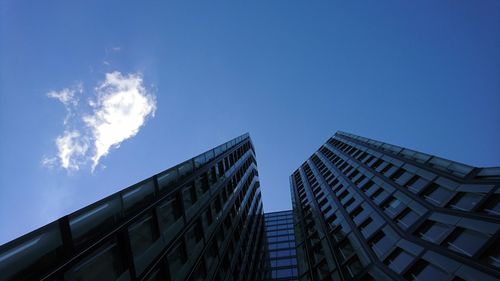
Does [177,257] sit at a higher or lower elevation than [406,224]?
higher

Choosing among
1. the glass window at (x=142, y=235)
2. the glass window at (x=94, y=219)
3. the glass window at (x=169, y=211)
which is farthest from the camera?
the glass window at (x=169, y=211)

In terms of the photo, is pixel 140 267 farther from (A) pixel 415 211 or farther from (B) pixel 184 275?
(A) pixel 415 211

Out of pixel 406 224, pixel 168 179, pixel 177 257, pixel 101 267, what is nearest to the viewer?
pixel 101 267

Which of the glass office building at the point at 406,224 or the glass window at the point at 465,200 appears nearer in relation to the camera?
the glass office building at the point at 406,224

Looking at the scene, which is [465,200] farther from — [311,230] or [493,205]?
[311,230]

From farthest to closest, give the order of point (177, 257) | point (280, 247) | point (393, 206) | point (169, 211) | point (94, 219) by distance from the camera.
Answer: point (280, 247), point (393, 206), point (169, 211), point (177, 257), point (94, 219)

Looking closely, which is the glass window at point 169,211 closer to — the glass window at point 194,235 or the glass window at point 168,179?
the glass window at point 168,179

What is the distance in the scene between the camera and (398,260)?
16.0 meters

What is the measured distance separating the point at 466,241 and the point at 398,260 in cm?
373

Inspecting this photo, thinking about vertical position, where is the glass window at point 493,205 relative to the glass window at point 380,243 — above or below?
above

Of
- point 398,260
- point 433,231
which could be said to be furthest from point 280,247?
point 433,231

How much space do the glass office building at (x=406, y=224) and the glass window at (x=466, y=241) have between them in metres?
0.05

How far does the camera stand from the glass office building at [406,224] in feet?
43.4

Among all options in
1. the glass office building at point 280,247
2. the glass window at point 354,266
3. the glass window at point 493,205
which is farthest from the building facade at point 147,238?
the glass window at point 493,205
